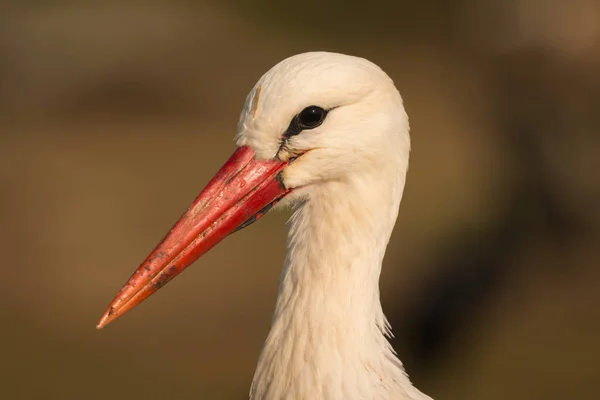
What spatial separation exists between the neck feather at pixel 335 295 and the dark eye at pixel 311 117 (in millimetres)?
169

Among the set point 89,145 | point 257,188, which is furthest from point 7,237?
point 257,188

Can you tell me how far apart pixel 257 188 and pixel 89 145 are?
5.77 metres

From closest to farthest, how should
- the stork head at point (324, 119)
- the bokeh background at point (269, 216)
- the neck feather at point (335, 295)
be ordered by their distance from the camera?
the stork head at point (324, 119) → the neck feather at point (335, 295) → the bokeh background at point (269, 216)

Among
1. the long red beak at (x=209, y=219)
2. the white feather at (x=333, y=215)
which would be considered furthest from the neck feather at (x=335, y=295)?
the long red beak at (x=209, y=219)

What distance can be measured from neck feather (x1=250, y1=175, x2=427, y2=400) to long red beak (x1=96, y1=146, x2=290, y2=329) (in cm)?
15

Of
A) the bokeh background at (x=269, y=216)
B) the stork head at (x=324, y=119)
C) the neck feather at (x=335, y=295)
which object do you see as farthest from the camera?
the bokeh background at (x=269, y=216)

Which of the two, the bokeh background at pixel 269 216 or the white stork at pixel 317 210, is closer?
the white stork at pixel 317 210

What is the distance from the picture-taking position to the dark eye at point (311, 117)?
1.99m

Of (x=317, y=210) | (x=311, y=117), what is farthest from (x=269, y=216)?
(x=311, y=117)

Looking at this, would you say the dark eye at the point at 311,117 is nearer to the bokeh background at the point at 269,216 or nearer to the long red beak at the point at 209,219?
the long red beak at the point at 209,219

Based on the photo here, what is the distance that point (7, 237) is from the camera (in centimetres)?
647

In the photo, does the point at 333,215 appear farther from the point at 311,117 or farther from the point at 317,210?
the point at 311,117

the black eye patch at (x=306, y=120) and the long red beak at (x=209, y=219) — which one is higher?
the black eye patch at (x=306, y=120)

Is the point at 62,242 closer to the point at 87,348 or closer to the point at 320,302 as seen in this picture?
the point at 87,348
